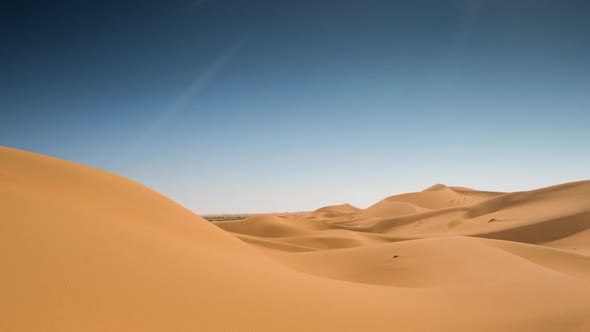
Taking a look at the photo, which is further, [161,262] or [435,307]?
[435,307]

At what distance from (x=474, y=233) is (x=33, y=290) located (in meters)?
28.6

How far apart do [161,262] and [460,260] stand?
10823 mm

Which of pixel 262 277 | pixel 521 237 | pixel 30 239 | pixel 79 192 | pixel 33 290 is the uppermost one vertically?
pixel 79 192

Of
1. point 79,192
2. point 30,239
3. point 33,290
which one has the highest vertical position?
point 79,192

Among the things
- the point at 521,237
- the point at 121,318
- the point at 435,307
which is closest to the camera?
the point at 121,318

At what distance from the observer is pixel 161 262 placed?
543 centimetres

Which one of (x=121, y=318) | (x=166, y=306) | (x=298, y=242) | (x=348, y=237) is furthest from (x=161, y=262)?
(x=348, y=237)

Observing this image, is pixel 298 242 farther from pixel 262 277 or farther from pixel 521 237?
pixel 262 277

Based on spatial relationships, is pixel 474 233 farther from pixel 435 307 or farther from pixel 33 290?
pixel 33 290

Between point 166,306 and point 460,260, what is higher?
point 166,306

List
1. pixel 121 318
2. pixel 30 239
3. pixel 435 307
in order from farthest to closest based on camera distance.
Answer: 1. pixel 435 307
2. pixel 30 239
3. pixel 121 318

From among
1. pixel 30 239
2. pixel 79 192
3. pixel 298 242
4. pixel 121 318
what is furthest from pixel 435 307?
pixel 298 242

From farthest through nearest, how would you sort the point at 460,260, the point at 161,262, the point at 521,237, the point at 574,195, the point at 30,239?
1. the point at 574,195
2. the point at 521,237
3. the point at 460,260
4. the point at 161,262
5. the point at 30,239

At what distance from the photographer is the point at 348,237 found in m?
28.0
